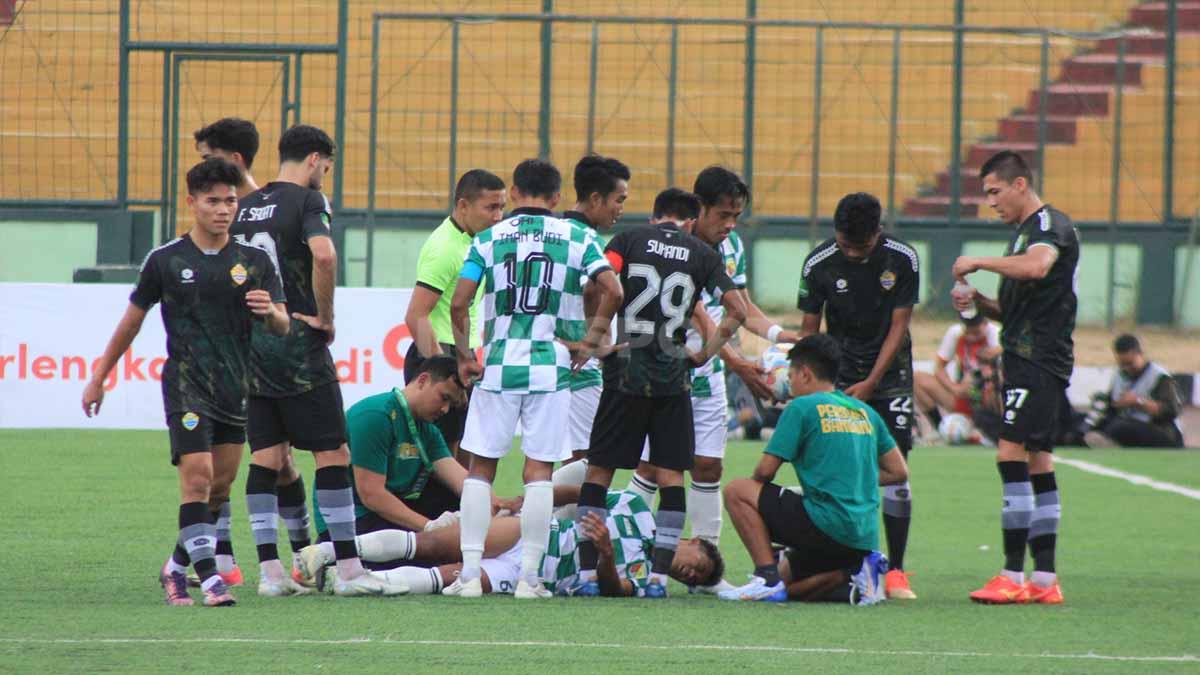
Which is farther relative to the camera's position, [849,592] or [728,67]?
[728,67]

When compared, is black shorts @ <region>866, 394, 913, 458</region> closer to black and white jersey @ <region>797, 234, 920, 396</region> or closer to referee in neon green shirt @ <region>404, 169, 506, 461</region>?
black and white jersey @ <region>797, 234, 920, 396</region>

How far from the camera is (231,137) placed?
7.72 metres

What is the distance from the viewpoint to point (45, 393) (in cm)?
1503

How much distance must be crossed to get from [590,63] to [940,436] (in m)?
6.93

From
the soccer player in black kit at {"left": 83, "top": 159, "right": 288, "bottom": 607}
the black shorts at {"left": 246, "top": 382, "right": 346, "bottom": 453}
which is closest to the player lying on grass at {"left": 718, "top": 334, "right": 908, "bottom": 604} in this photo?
the black shorts at {"left": 246, "top": 382, "right": 346, "bottom": 453}

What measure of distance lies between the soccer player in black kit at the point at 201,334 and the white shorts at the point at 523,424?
1.03 m

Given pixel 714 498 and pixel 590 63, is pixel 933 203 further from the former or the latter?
pixel 714 498

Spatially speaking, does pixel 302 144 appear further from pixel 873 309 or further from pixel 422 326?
pixel 873 309

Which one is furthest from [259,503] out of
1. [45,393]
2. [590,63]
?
[590,63]

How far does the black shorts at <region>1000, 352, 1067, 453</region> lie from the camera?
25.8ft

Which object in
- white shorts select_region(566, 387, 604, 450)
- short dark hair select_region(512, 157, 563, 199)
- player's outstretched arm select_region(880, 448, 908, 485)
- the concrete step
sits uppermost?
the concrete step

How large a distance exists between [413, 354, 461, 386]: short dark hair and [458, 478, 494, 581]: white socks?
0.48 meters

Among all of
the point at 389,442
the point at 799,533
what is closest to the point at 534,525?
the point at 389,442

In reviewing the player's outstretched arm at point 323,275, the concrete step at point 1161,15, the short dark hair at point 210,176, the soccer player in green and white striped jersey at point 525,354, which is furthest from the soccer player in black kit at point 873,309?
the concrete step at point 1161,15
